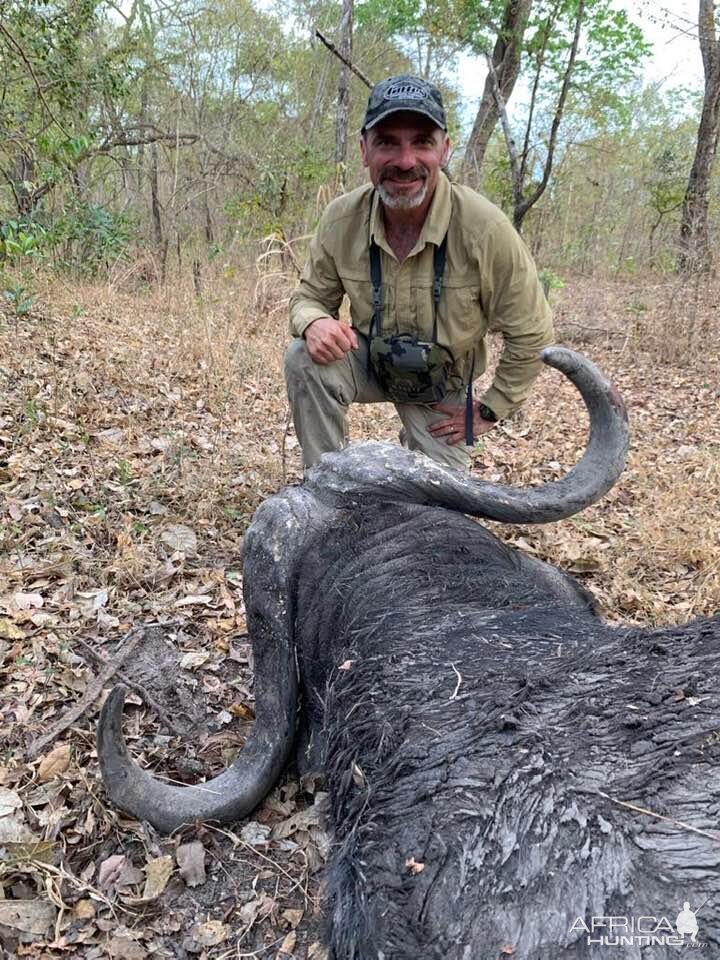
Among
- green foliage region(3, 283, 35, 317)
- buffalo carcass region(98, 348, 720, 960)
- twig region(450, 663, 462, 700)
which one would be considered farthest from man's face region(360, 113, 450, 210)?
green foliage region(3, 283, 35, 317)

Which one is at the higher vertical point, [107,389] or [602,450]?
[602,450]

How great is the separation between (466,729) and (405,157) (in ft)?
9.63

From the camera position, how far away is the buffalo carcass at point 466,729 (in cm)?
125

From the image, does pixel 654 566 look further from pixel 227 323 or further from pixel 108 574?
pixel 227 323

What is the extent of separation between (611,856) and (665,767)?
0.20 metres

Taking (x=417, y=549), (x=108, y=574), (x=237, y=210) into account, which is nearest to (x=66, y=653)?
(x=108, y=574)

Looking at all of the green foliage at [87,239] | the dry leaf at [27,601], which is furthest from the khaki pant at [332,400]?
the green foliage at [87,239]

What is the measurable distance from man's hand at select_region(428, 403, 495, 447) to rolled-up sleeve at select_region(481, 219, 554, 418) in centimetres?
13

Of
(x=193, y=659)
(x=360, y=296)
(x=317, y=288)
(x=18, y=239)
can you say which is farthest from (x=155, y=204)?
(x=193, y=659)

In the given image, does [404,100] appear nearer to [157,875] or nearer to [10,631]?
[10,631]

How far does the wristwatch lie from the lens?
13.5ft

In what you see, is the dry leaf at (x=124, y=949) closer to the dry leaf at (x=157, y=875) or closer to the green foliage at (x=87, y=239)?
the dry leaf at (x=157, y=875)

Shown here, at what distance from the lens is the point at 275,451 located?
5238 mm

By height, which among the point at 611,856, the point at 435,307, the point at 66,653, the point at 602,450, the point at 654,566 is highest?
the point at 435,307
